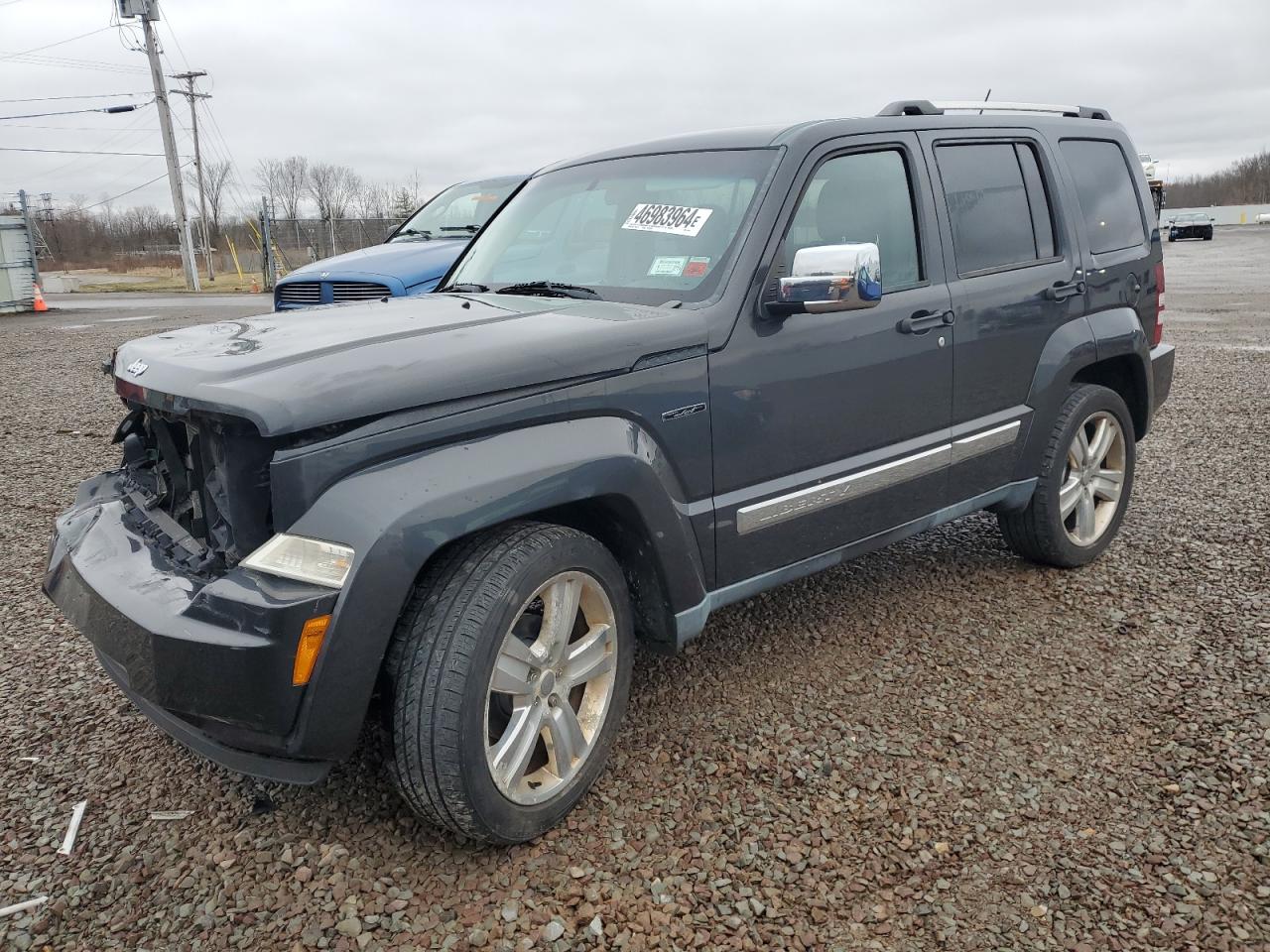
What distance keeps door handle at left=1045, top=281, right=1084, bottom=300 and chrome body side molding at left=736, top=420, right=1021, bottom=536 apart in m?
0.55

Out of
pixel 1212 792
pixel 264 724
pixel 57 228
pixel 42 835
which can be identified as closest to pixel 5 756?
pixel 42 835

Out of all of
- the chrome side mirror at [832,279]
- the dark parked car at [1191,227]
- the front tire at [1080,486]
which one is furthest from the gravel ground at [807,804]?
the dark parked car at [1191,227]

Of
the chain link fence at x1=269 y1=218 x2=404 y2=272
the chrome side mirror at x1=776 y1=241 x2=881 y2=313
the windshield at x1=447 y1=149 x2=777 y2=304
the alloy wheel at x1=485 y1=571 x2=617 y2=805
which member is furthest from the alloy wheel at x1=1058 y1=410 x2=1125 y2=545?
the chain link fence at x1=269 y1=218 x2=404 y2=272

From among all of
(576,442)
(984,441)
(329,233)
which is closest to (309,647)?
(576,442)

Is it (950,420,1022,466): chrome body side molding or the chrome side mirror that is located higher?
the chrome side mirror

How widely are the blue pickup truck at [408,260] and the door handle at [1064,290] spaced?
399 centimetres

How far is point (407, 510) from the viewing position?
7.45 feet

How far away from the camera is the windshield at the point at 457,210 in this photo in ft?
29.7

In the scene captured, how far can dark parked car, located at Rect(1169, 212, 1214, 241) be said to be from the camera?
45688mm

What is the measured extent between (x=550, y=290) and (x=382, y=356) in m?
1.05

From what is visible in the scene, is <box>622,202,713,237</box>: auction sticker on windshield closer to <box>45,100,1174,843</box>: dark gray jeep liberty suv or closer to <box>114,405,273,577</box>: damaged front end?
<box>45,100,1174,843</box>: dark gray jeep liberty suv

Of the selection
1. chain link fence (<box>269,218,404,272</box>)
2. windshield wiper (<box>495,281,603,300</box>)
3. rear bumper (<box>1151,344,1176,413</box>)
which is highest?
chain link fence (<box>269,218,404,272</box>)

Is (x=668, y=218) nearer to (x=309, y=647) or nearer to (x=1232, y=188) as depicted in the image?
(x=309, y=647)

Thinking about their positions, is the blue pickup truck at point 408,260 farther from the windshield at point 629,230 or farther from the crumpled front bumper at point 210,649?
the crumpled front bumper at point 210,649
